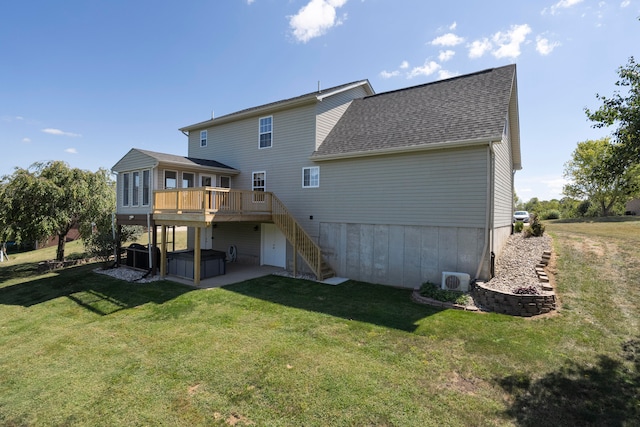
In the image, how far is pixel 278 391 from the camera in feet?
14.8

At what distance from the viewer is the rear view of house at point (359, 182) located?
30.9 feet

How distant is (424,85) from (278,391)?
13.6 m

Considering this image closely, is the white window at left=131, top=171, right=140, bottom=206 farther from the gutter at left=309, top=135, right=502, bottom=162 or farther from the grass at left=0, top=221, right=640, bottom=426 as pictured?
the gutter at left=309, top=135, right=502, bottom=162

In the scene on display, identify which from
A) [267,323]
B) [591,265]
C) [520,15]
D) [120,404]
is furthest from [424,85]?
[120,404]

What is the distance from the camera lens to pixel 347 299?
9211 mm

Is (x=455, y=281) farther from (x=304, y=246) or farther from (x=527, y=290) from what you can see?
(x=304, y=246)

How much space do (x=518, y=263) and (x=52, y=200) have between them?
868 inches

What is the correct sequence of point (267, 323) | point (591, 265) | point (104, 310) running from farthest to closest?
point (591, 265), point (104, 310), point (267, 323)

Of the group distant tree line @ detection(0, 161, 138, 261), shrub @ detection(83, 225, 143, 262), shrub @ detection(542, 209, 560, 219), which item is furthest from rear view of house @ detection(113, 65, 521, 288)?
shrub @ detection(542, 209, 560, 219)

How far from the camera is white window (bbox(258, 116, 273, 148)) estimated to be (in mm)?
14289

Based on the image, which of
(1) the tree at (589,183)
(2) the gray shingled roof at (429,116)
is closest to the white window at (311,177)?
(2) the gray shingled roof at (429,116)

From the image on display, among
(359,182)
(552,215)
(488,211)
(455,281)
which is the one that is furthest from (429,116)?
(552,215)

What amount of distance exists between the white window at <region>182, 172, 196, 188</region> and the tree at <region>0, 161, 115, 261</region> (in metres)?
6.50

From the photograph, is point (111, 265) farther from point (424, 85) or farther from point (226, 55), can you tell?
point (424, 85)
